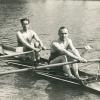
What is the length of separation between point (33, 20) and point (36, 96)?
24441 millimetres

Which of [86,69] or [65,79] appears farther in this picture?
[86,69]

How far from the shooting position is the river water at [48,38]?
15.1 meters

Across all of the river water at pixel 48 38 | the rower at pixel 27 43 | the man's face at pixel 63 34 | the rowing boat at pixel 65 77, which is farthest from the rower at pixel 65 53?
the rower at pixel 27 43

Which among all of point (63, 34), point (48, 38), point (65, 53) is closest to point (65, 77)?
point (65, 53)

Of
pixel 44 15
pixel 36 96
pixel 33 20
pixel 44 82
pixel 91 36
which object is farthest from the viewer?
pixel 44 15

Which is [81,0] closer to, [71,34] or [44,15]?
[44,15]

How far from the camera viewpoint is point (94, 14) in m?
46.1

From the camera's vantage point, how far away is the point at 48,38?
2886 centimetres

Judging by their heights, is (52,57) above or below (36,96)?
above

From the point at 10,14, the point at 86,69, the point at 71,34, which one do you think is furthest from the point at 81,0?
the point at 86,69

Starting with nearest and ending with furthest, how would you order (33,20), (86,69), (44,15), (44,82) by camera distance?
(44,82)
(86,69)
(33,20)
(44,15)

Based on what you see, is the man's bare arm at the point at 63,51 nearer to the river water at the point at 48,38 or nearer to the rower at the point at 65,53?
the rower at the point at 65,53

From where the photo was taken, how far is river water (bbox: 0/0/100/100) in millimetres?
15148

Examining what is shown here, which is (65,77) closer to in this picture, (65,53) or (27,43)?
(65,53)
